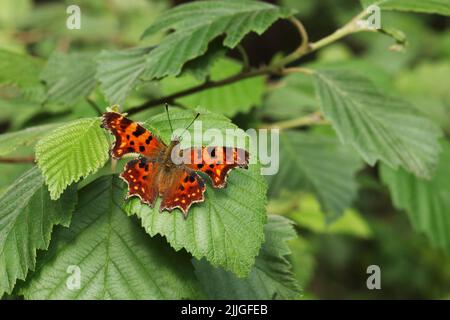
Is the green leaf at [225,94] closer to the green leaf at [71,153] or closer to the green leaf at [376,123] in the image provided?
the green leaf at [376,123]

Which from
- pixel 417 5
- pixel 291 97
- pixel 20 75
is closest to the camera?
pixel 417 5

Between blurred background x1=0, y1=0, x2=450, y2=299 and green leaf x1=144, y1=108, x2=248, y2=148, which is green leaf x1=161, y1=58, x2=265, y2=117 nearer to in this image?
blurred background x1=0, y1=0, x2=450, y2=299

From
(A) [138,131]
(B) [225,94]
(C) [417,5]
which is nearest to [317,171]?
(B) [225,94]

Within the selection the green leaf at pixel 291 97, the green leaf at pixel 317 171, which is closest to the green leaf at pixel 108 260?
the green leaf at pixel 317 171

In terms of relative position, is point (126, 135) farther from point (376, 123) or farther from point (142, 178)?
point (376, 123)

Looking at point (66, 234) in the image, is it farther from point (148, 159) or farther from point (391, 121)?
point (391, 121)

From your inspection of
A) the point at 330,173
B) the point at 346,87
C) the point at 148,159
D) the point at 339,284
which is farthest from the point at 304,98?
the point at 339,284

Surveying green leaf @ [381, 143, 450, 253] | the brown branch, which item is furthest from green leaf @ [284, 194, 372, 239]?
the brown branch
